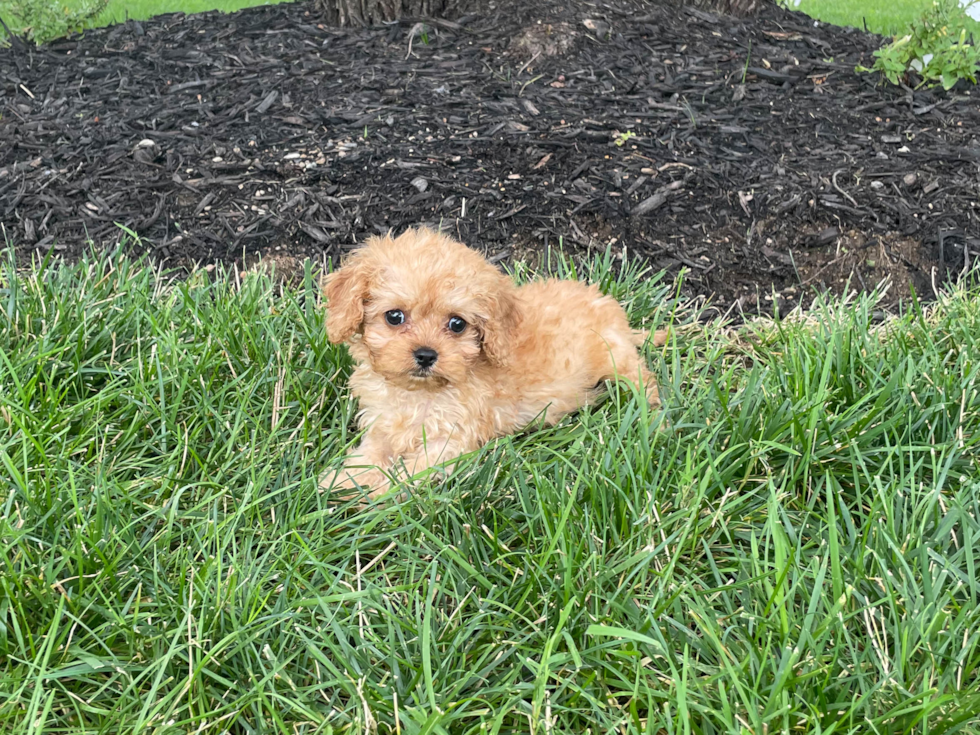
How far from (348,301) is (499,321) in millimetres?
552

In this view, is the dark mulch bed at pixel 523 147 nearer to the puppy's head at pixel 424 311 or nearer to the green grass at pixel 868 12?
the green grass at pixel 868 12

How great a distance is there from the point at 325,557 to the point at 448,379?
0.74 m

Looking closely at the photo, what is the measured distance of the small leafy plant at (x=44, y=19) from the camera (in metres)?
6.91

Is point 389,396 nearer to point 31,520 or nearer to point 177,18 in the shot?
point 31,520

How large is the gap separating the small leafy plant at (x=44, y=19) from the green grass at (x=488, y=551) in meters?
4.22

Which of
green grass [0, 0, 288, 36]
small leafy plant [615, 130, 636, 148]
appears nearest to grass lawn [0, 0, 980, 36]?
green grass [0, 0, 288, 36]

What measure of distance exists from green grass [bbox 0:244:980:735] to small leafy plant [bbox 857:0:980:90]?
2.90 m

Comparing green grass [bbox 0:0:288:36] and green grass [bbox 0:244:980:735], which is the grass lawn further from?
green grass [bbox 0:244:980:735]

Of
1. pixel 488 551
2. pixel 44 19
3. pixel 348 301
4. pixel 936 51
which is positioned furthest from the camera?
pixel 44 19

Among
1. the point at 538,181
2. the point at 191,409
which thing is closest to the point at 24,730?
the point at 191,409

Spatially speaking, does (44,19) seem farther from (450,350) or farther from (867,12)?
(867,12)

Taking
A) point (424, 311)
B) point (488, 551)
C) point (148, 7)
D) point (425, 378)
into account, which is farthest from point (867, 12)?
point (488, 551)

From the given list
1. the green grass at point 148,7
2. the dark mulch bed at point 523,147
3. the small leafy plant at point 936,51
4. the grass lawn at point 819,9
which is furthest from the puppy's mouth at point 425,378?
the grass lawn at point 819,9

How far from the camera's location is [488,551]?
113 inches
